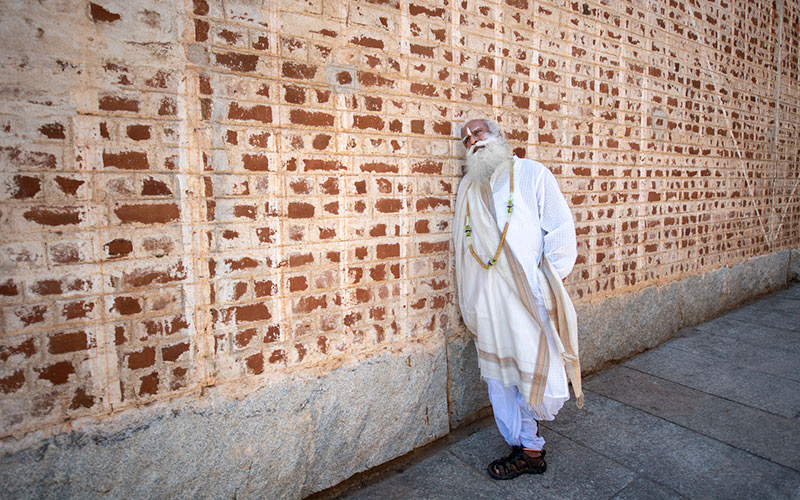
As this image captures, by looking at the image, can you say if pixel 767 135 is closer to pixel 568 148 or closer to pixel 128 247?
pixel 568 148

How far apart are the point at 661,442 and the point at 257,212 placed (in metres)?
2.69

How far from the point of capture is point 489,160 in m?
2.54

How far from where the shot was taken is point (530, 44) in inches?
125

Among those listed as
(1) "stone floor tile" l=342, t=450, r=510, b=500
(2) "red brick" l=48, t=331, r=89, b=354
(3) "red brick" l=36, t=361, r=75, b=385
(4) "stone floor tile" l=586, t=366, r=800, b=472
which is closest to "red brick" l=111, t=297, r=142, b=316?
(2) "red brick" l=48, t=331, r=89, b=354

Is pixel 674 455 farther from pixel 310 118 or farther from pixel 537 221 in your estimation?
pixel 310 118

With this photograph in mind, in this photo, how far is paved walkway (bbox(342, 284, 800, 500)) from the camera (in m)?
2.42

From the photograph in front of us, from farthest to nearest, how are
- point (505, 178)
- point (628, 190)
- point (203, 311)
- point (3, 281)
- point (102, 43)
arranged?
1. point (628, 190)
2. point (505, 178)
3. point (203, 311)
4. point (102, 43)
5. point (3, 281)

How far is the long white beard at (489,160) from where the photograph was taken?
8.37ft

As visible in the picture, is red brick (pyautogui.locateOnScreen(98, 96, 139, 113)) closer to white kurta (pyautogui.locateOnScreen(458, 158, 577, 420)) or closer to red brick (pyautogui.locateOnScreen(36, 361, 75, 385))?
red brick (pyautogui.locateOnScreen(36, 361, 75, 385))

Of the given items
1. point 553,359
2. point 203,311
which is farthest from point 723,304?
point 203,311

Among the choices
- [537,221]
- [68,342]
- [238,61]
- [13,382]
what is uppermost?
[238,61]

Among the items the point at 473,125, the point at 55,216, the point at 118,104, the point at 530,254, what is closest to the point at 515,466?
the point at 530,254

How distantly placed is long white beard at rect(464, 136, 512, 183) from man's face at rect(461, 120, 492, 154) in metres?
0.03

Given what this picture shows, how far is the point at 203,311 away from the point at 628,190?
11.6 feet
